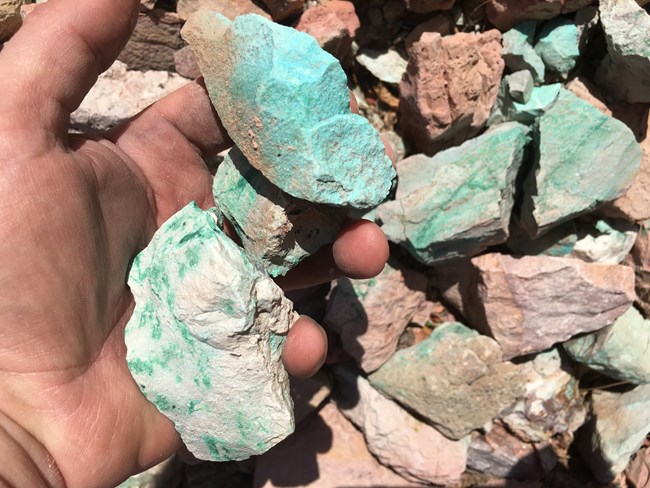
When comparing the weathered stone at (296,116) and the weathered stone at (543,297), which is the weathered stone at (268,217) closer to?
the weathered stone at (296,116)

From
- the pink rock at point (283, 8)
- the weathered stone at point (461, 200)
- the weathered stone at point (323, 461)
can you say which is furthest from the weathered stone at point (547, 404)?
the pink rock at point (283, 8)

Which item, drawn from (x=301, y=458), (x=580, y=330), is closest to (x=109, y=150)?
(x=301, y=458)

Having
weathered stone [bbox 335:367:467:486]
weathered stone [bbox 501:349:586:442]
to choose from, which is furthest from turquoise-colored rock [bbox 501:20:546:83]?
weathered stone [bbox 335:367:467:486]

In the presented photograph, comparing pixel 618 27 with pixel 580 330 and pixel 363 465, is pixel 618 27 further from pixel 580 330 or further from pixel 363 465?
pixel 363 465

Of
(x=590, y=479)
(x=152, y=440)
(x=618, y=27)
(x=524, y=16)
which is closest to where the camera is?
(x=152, y=440)

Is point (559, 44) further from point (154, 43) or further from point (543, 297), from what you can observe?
point (154, 43)

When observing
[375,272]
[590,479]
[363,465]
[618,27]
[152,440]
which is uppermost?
[618,27]
